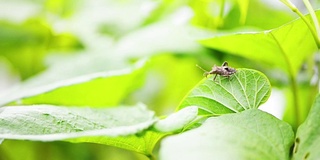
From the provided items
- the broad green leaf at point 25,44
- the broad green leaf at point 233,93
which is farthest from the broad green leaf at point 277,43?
the broad green leaf at point 25,44

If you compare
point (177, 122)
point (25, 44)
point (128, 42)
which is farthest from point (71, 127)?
A: point (25, 44)

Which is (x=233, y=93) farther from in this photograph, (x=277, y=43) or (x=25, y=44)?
(x=25, y=44)

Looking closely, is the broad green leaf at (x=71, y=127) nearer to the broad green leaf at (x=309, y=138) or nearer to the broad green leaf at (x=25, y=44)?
the broad green leaf at (x=309, y=138)

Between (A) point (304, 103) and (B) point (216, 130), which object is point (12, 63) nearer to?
(A) point (304, 103)

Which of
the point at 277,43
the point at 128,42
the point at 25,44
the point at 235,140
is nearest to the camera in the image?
the point at 235,140

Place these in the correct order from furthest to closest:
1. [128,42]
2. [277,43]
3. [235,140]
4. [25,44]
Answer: [25,44]
[128,42]
[277,43]
[235,140]

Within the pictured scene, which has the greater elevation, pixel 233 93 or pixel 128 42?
pixel 128 42

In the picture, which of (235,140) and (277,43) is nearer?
(235,140)
